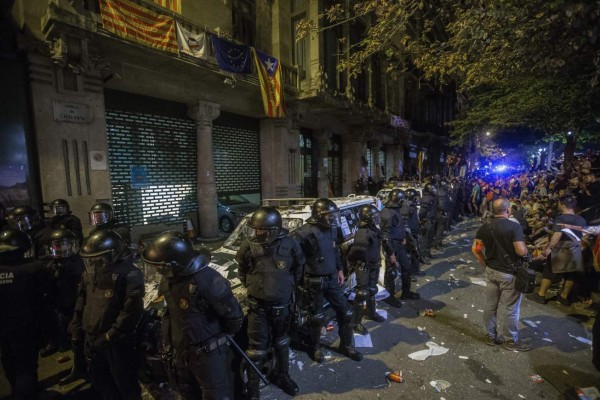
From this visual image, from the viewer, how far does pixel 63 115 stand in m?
6.68

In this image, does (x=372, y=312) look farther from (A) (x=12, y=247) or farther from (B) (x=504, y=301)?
(A) (x=12, y=247)

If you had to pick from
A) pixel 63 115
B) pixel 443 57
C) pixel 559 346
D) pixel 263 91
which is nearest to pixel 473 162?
pixel 443 57

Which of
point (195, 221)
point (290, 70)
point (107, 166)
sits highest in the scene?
point (290, 70)

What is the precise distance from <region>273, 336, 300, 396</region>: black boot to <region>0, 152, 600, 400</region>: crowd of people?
1 cm

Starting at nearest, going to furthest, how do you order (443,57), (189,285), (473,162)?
(189,285), (443,57), (473,162)

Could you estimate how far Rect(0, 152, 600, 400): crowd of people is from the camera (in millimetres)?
2420

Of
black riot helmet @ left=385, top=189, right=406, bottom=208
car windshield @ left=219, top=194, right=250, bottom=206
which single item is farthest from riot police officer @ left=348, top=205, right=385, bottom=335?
car windshield @ left=219, top=194, right=250, bottom=206

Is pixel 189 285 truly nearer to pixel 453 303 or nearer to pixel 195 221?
pixel 453 303

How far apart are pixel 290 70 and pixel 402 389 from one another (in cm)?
1179

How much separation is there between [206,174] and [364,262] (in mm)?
7123

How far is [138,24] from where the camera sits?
714cm

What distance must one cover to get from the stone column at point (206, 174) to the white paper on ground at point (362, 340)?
271 inches

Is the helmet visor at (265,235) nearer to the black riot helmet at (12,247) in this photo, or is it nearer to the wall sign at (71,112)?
the black riot helmet at (12,247)

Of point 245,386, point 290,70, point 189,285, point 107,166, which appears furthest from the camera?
point 290,70
